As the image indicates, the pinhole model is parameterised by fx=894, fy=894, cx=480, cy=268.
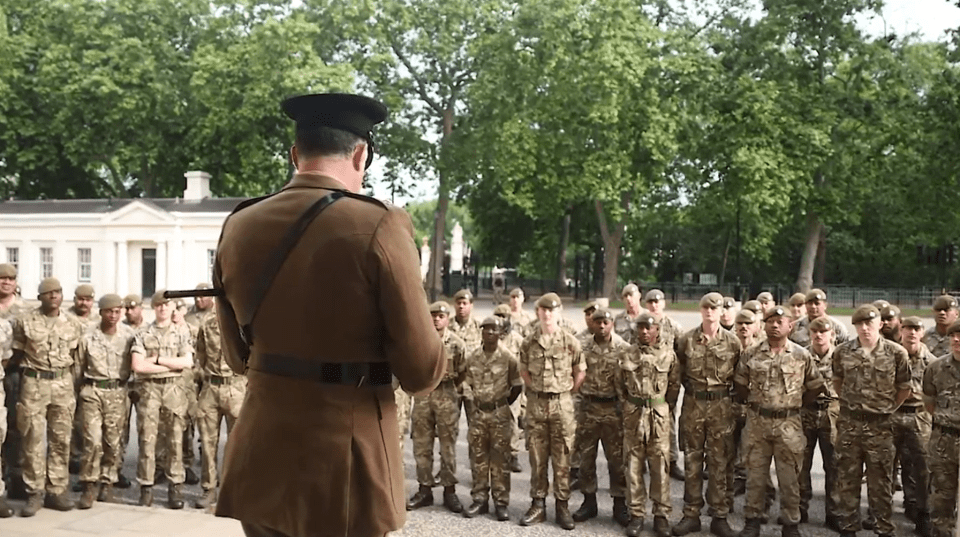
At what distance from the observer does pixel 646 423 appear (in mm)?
7934

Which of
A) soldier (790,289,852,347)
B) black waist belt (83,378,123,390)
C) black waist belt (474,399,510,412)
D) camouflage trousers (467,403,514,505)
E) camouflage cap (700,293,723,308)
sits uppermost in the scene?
camouflage cap (700,293,723,308)

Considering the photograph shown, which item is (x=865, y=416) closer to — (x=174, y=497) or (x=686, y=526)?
(x=686, y=526)

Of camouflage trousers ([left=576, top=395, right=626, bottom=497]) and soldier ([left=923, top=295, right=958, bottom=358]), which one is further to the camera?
soldier ([left=923, top=295, right=958, bottom=358])

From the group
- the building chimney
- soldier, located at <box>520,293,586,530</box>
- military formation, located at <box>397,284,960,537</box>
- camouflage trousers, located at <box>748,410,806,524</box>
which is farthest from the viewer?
the building chimney

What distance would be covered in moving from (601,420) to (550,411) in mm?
726

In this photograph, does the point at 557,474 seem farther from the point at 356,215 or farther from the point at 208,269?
the point at 208,269

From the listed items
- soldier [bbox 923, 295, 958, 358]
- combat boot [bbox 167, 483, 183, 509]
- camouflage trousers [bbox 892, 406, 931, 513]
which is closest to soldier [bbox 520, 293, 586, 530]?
camouflage trousers [bbox 892, 406, 931, 513]

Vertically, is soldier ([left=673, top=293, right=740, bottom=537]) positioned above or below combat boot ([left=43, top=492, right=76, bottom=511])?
above

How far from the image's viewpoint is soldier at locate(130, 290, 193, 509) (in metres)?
8.43

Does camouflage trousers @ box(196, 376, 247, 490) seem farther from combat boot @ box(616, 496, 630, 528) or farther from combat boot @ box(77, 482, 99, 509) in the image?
combat boot @ box(616, 496, 630, 528)

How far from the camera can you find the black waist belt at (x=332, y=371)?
247cm

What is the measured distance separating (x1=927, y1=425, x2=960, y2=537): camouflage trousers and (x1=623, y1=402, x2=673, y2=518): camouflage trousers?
2164 mm

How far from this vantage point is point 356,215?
8.00 feet

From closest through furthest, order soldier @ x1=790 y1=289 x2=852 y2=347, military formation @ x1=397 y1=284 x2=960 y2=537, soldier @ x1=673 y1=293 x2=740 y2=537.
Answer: military formation @ x1=397 y1=284 x2=960 y2=537 < soldier @ x1=673 y1=293 x2=740 y2=537 < soldier @ x1=790 y1=289 x2=852 y2=347
